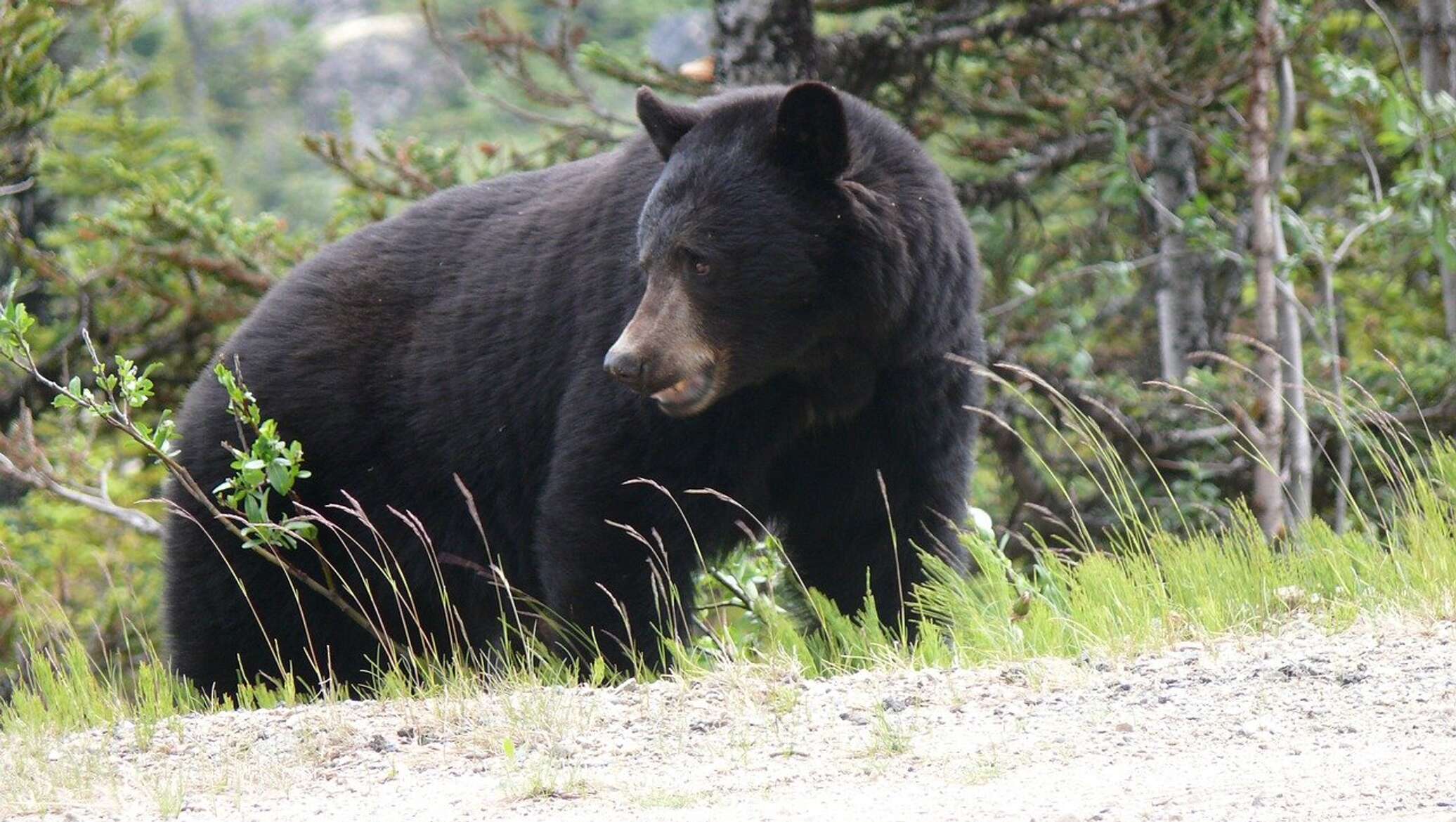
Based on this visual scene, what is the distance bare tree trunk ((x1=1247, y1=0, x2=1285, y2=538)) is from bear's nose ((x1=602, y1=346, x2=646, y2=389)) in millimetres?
3751

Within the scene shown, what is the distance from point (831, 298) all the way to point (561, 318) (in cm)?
88

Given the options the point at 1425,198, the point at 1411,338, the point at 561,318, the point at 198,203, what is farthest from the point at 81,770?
the point at 1411,338

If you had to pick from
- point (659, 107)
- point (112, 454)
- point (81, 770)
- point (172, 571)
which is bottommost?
point (112, 454)

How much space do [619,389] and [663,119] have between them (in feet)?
2.60

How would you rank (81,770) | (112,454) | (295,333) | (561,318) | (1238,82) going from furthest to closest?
(112,454) → (1238,82) → (295,333) → (561,318) → (81,770)

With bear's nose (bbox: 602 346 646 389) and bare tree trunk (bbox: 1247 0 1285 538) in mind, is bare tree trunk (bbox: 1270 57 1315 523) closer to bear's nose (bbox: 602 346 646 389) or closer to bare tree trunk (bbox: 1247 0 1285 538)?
bare tree trunk (bbox: 1247 0 1285 538)

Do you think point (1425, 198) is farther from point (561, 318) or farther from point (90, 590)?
point (90, 590)

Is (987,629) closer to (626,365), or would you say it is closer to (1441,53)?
(626,365)

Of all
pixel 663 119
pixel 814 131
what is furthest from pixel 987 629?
pixel 663 119

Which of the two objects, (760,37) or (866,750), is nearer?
(866,750)

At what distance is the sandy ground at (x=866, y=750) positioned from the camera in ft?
9.09

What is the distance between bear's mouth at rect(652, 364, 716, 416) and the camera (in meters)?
4.40

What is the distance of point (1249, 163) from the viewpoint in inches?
293

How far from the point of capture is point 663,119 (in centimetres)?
465
